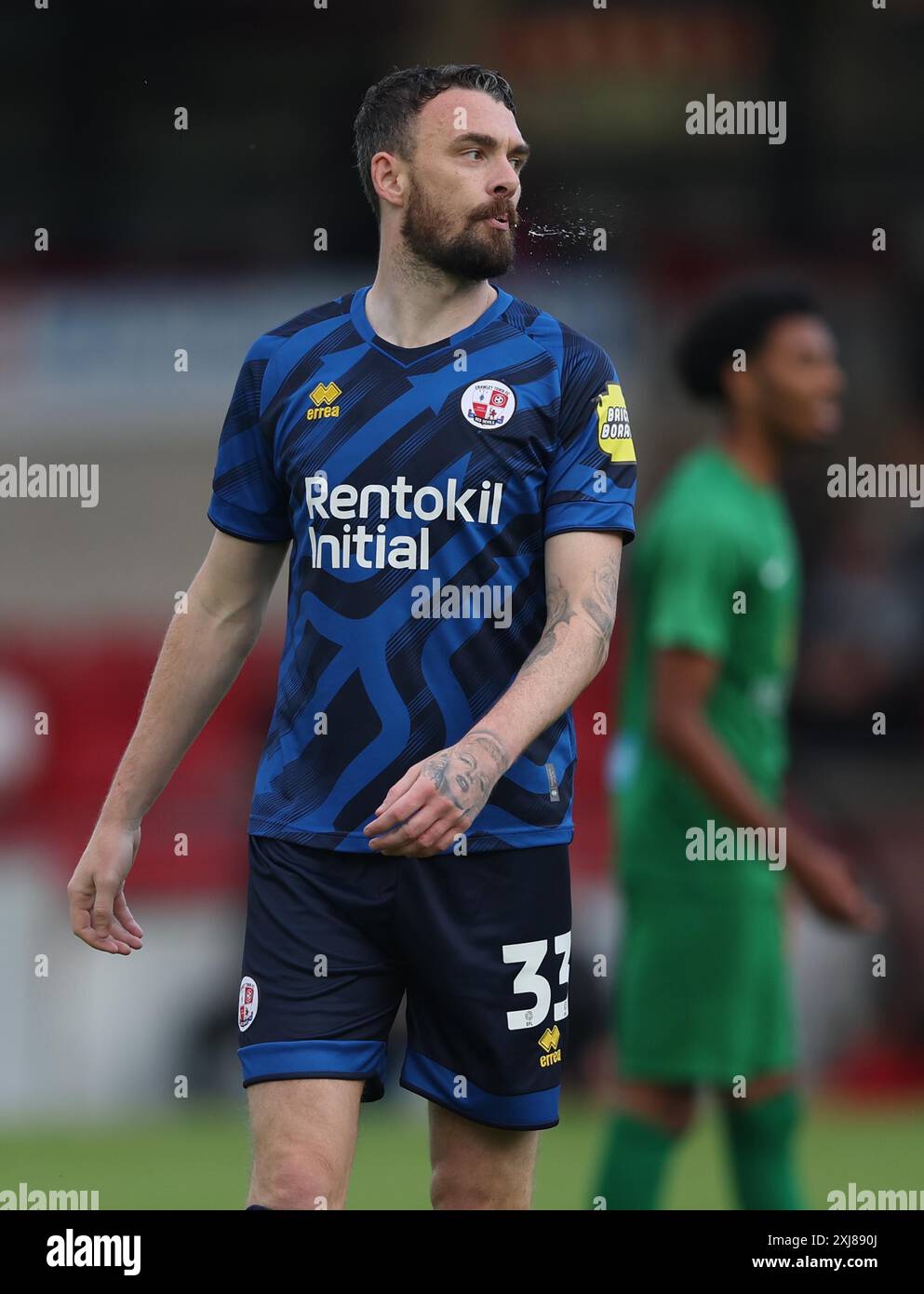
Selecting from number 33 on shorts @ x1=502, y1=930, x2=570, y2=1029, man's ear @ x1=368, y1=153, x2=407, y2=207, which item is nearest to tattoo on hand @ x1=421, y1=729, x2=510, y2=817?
number 33 on shorts @ x1=502, y1=930, x2=570, y2=1029

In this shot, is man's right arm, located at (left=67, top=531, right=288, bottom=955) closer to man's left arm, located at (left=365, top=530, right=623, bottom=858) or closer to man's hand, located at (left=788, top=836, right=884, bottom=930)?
man's left arm, located at (left=365, top=530, right=623, bottom=858)

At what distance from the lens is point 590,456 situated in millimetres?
3146

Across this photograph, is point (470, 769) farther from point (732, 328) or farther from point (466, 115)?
point (732, 328)

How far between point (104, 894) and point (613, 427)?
103cm

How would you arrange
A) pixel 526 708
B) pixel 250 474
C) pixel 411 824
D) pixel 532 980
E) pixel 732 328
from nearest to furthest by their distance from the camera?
pixel 411 824
pixel 526 708
pixel 532 980
pixel 250 474
pixel 732 328

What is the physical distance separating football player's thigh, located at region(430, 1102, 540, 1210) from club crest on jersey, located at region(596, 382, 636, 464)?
39.5 inches

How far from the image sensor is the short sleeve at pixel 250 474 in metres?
3.26

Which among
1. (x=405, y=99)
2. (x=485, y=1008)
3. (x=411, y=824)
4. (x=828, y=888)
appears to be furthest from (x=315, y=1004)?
(x=828, y=888)

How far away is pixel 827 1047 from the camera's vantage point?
828 cm

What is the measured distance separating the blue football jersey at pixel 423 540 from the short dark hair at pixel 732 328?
5.38 feet

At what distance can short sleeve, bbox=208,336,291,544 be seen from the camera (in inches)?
128

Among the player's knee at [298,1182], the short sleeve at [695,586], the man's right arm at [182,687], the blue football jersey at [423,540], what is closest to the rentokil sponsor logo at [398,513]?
the blue football jersey at [423,540]

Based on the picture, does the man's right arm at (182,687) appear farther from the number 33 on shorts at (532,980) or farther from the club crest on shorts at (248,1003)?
the number 33 on shorts at (532,980)

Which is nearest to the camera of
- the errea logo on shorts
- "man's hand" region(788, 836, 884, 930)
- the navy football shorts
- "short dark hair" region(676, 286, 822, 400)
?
the navy football shorts
